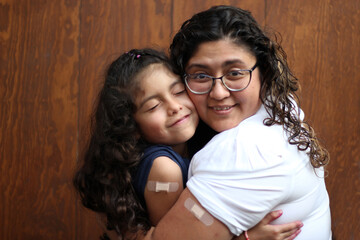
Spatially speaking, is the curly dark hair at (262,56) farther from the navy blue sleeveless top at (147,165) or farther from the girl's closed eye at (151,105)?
the navy blue sleeveless top at (147,165)

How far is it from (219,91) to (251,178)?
0.31 metres

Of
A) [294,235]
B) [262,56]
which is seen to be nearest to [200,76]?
[262,56]

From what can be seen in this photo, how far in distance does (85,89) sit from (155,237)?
0.86 m

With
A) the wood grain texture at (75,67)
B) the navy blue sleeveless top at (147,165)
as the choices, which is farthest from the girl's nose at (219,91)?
the wood grain texture at (75,67)

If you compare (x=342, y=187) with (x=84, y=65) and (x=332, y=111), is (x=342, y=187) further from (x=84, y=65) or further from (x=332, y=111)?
(x=84, y=65)

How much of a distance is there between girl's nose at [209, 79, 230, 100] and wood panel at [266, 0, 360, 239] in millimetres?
666

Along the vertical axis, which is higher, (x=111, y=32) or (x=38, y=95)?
(x=111, y=32)

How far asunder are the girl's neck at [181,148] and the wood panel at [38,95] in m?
0.55

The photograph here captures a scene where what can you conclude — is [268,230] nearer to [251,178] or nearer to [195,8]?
[251,178]

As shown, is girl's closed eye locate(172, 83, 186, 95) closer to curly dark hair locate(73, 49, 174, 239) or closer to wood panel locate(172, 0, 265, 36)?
curly dark hair locate(73, 49, 174, 239)

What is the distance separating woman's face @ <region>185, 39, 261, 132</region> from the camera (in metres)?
1.13

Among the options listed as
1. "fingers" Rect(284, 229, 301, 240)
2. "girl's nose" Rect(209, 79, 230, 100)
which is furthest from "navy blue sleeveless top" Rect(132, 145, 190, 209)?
"fingers" Rect(284, 229, 301, 240)

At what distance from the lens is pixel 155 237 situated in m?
1.05

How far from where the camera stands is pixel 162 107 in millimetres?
1213
